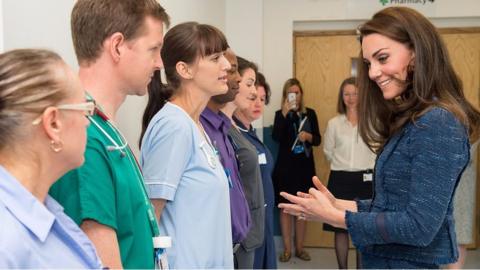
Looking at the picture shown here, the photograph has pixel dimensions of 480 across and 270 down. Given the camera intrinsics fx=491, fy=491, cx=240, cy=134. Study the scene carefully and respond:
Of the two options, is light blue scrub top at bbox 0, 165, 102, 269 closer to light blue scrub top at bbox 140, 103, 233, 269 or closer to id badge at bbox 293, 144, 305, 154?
light blue scrub top at bbox 140, 103, 233, 269

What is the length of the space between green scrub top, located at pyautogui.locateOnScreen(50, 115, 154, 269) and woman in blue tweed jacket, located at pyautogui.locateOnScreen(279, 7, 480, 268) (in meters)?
0.64

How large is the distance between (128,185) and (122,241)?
13cm

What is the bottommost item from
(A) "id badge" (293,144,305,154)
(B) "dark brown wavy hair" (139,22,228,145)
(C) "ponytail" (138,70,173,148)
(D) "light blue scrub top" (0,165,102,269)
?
(A) "id badge" (293,144,305,154)

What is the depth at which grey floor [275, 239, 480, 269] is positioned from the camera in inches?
172

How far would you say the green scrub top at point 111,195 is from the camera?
3.29 ft

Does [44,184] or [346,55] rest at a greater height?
[346,55]

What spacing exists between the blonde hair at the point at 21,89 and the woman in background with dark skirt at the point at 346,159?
3.36 m

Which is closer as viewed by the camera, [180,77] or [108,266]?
[108,266]

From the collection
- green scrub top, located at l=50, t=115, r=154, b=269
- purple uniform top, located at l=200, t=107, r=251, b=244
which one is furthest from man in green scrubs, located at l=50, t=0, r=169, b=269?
purple uniform top, located at l=200, t=107, r=251, b=244

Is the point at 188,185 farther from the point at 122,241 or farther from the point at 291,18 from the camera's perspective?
the point at 291,18

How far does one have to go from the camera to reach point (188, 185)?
4.93 feet

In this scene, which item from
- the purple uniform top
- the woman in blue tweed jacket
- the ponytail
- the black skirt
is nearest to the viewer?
the woman in blue tweed jacket

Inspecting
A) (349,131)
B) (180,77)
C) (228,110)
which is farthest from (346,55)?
(180,77)

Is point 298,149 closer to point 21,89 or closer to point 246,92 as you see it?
point 246,92
